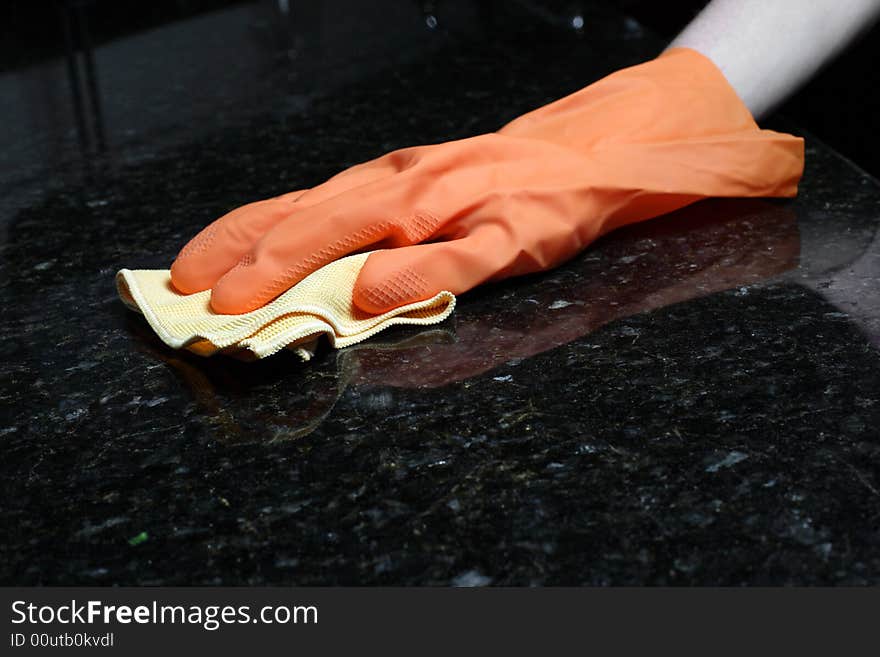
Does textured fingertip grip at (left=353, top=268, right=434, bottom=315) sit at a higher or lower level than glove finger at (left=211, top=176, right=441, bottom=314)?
lower

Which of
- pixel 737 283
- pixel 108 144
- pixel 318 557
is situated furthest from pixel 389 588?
pixel 108 144

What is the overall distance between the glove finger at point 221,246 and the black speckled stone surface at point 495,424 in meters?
0.07

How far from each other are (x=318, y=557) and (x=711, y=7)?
3.25ft

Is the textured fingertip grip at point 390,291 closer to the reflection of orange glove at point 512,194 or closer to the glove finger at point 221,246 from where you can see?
the reflection of orange glove at point 512,194

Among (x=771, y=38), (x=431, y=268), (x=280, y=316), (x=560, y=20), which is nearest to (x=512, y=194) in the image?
(x=431, y=268)

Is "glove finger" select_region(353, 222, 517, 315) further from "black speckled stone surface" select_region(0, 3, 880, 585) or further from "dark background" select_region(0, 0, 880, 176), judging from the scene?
"dark background" select_region(0, 0, 880, 176)

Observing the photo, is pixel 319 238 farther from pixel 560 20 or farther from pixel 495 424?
pixel 560 20

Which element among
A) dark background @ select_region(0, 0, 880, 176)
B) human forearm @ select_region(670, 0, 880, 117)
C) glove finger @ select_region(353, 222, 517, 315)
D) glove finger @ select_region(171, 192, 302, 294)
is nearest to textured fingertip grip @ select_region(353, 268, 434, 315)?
glove finger @ select_region(353, 222, 517, 315)

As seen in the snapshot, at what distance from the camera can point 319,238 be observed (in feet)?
3.51

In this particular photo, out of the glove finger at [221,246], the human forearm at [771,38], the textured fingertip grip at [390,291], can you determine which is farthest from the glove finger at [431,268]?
the human forearm at [771,38]

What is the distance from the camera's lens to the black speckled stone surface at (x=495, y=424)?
2.45 feet

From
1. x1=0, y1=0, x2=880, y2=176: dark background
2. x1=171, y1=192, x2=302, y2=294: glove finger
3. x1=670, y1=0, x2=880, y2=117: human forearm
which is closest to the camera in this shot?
x1=171, y1=192, x2=302, y2=294: glove finger

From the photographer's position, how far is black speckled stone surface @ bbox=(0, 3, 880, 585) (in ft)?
2.45

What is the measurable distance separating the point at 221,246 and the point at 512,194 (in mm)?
308
